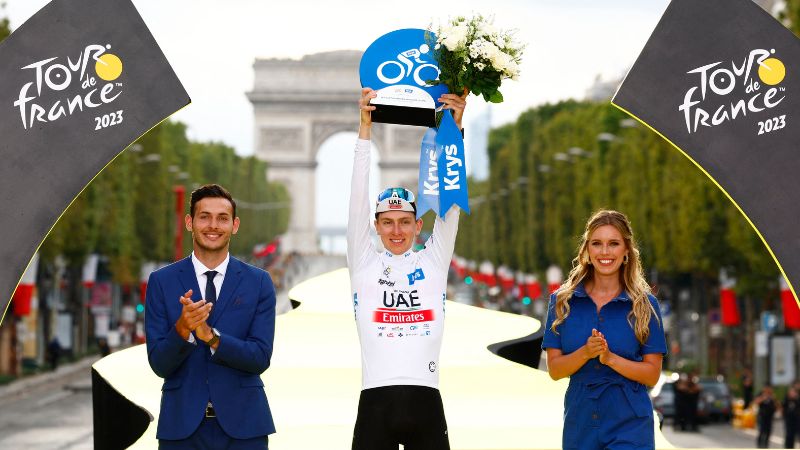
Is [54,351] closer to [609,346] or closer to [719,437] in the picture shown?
[719,437]

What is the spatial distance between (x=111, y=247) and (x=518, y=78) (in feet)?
158

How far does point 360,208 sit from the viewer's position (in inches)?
272

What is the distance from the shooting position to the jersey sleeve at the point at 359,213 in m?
6.77

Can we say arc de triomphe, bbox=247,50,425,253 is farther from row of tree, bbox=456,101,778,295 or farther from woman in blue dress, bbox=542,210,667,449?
woman in blue dress, bbox=542,210,667,449

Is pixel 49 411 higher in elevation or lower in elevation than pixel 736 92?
lower

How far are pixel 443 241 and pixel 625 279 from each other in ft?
2.56

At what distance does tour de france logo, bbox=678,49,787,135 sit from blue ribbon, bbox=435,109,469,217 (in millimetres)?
1774

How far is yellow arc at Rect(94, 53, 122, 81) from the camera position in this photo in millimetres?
8328

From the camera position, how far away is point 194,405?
632 cm

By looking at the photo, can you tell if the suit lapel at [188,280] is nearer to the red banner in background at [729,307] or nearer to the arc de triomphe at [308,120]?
the red banner in background at [729,307]

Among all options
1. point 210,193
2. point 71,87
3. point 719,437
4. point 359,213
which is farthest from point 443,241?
point 719,437

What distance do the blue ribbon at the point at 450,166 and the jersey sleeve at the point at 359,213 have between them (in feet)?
1.10

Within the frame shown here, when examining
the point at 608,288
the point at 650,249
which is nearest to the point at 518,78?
the point at 608,288

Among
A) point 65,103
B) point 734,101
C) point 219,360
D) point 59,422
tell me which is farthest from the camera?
point 59,422
